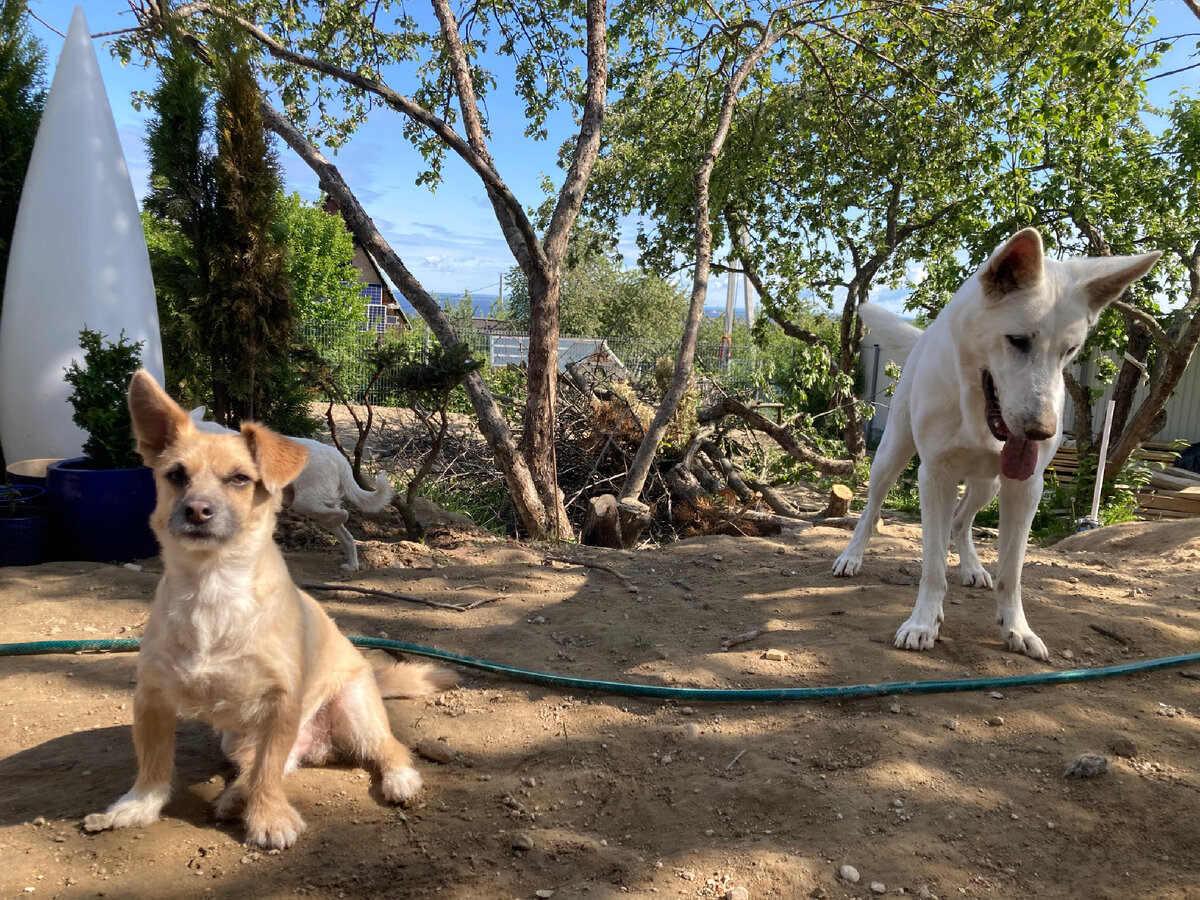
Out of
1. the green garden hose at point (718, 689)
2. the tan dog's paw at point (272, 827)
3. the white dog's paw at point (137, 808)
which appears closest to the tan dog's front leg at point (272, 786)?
the tan dog's paw at point (272, 827)

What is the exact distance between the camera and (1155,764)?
2.83 metres

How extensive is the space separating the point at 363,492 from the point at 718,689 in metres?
3.23

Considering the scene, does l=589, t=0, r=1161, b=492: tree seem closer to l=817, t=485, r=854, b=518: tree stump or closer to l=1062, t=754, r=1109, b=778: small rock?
l=817, t=485, r=854, b=518: tree stump

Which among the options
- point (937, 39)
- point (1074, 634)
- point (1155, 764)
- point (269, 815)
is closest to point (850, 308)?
point (937, 39)

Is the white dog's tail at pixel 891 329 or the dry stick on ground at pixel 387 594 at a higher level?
the white dog's tail at pixel 891 329

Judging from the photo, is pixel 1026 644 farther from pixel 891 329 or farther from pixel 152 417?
pixel 152 417

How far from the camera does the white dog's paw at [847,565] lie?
17.4 ft

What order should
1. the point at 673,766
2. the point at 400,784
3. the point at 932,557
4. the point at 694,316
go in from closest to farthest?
the point at 400,784
the point at 673,766
the point at 932,557
the point at 694,316

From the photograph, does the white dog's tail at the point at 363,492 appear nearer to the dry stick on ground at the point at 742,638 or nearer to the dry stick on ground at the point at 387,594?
the dry stick on ground at the point at 387,594

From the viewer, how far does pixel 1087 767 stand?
8.93ft

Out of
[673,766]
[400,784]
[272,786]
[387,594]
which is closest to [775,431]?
[387,594]

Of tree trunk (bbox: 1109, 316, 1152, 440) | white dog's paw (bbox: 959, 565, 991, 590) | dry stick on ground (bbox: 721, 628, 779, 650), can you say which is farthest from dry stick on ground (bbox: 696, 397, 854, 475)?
dry stick on ground (bbox: 721, 628, 779, 650)

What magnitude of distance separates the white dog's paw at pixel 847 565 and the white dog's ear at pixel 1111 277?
2.50m

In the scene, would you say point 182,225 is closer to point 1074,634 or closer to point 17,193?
point 17,193
